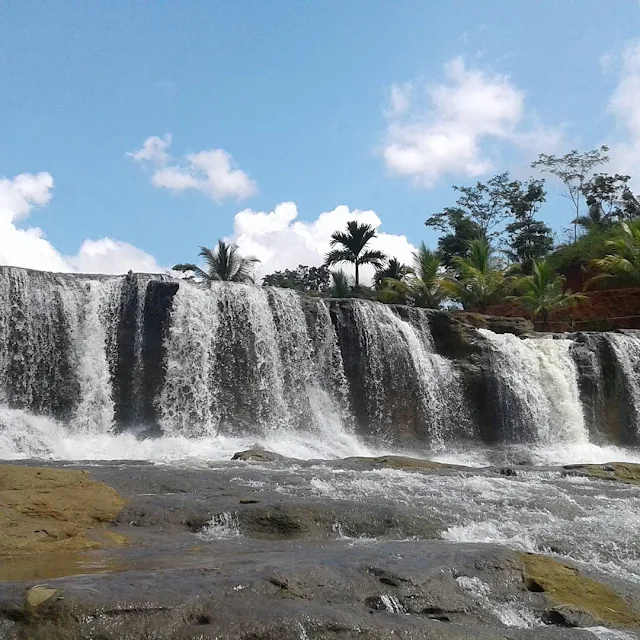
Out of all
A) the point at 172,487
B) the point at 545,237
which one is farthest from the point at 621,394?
the point at 545,237

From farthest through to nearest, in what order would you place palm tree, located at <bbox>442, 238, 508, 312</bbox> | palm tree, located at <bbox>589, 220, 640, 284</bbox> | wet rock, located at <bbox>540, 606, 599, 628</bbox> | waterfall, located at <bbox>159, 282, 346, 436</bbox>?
palm tree, located at <bbox>442, 238, 508, 312</bbox> → palm tree, located at <bbox>589, 220, 640, 284</bbox> → waterfall, located at <bbox>159, 282, 346, 436</bbox> → wet rock, located at <bbox>540, 606, 599, 628</bbox>

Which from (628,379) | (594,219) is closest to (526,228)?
(594,219)

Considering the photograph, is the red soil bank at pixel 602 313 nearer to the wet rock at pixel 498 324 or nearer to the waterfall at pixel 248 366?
the wet rock at pixel 498 324

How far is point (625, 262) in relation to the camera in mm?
30266

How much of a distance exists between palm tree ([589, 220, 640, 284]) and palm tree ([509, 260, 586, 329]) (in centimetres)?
208

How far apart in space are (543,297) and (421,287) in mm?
5895

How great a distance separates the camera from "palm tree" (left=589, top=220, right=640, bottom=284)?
30.3 metres

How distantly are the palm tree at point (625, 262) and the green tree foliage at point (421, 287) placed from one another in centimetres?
681

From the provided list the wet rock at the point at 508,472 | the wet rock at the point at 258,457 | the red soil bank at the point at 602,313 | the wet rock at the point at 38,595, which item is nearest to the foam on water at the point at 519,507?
the wet rock at the point at 508,472

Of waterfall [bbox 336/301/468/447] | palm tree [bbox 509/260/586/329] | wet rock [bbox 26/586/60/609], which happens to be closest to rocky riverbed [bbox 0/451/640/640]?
wet rock [bbox 26/586/60/609]

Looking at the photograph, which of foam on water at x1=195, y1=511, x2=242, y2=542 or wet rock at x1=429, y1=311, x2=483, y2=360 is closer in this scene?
foam on water at x1=195, y1=511, x2=242, y2=542

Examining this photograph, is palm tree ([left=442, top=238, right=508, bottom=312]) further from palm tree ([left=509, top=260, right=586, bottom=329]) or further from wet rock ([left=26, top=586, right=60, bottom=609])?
wet rock ([left=26, top=586, right=60, bottom=609])

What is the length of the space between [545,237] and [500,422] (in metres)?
27.8

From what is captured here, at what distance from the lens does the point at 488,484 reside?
10.6 m
